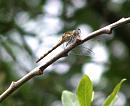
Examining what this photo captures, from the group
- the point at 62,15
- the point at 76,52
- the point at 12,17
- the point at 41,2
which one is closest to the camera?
the point at 76,52

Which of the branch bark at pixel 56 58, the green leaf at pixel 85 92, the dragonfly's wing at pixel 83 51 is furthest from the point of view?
the dragonfly's wing at pixel 83 51

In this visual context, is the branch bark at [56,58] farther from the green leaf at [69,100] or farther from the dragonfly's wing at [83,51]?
the dragonfly's wing at [83,51]

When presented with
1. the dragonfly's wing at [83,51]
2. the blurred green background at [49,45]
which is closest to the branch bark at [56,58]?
the dragonfly's wing at [83,51]

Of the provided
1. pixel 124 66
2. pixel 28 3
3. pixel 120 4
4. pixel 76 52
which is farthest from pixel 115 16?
pixel 76 52

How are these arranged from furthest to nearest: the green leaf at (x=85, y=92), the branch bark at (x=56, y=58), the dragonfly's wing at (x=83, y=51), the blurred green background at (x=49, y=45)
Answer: the blurred green background at (x=49, y=45) < the dragonfly's wing at (x=83, y=51) < the green leaf at (x=85, y=92) < the branch bark at (x=56, y=58)

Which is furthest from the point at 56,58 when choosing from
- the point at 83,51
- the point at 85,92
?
the point at 83,51

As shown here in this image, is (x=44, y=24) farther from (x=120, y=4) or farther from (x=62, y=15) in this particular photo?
(x=120, y=4)

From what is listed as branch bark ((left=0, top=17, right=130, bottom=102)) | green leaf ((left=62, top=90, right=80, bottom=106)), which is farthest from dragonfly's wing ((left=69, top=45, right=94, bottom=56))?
branch bark ((left=0, top=17, right=130, bottom=102))

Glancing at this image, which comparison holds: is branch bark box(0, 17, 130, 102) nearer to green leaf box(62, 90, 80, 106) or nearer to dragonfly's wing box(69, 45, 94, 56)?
green leaf box(62, 90, 80, 106)
